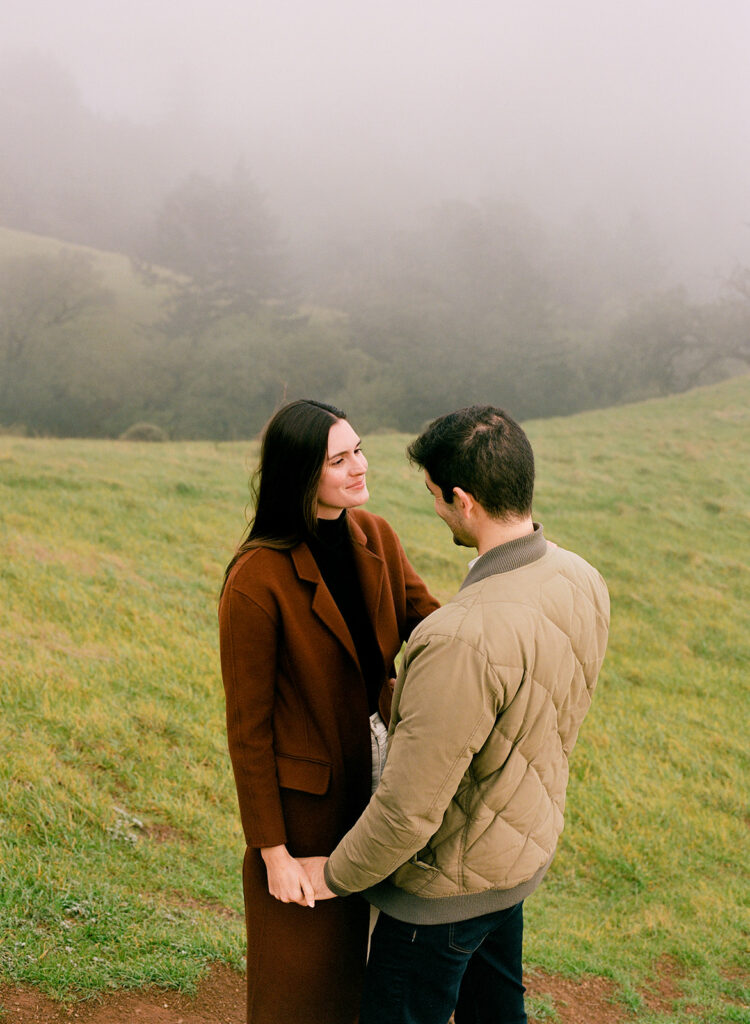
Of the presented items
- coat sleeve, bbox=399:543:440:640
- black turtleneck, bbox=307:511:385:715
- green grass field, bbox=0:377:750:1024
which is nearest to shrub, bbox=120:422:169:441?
green grass field, bbox=0:377:750:1024

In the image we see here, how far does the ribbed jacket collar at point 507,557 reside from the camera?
1935 mm

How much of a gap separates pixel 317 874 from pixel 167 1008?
5.16 feet

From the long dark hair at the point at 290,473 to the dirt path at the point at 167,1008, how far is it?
203 centimetres

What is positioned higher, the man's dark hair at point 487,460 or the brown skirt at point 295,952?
the man's dark hair at point 487,460

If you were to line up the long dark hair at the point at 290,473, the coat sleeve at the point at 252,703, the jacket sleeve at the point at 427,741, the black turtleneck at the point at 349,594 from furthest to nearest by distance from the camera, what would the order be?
the black turtleneck at the point at 349,594 → the long dark hair at the point at 290,473 → the coat sleeve at the point at 252,703 → the jacket sleeve at the point at 427,741

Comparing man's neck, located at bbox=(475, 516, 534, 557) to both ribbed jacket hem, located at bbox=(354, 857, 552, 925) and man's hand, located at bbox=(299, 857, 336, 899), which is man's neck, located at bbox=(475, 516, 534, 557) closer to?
ribbed jacket hem, located at bbox=(354, 857, 552, 925)

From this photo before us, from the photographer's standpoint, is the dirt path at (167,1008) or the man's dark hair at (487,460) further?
the dirt path at (167,1008)

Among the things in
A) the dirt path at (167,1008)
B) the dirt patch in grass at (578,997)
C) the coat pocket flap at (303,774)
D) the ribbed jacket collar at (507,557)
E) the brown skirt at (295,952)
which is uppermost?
the ribbed jacket collar at (507,557)

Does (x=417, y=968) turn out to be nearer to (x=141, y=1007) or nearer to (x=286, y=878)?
(x=286, y=878)

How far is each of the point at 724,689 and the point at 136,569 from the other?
804cm

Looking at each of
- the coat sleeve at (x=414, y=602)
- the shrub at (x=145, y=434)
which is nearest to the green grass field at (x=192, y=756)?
the coat sleeve at (x=414, y=602)

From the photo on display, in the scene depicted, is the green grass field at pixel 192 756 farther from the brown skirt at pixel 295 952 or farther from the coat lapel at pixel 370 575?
the coat lapel at pixel 370 575

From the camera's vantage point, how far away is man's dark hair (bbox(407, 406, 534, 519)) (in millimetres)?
1923

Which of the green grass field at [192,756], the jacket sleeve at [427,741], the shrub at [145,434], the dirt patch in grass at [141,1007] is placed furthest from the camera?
the shrub at [145,434]
